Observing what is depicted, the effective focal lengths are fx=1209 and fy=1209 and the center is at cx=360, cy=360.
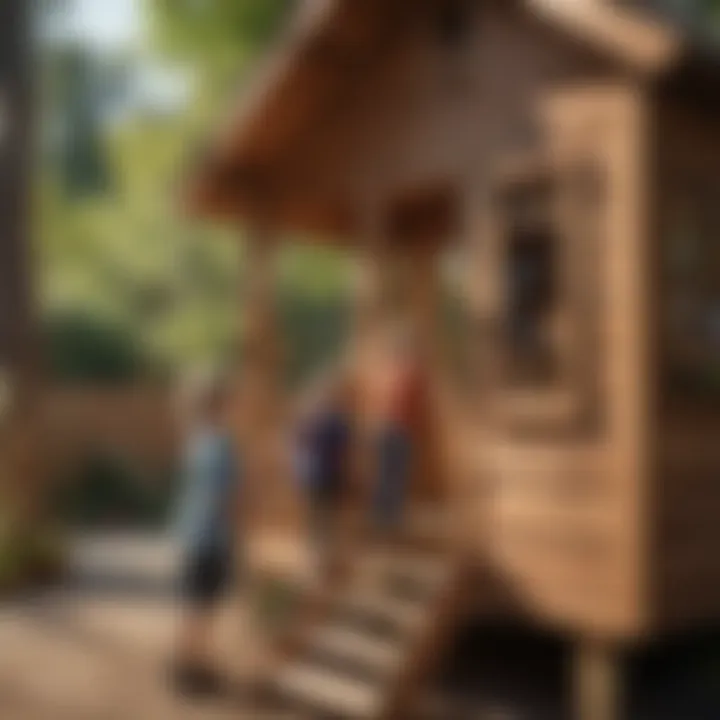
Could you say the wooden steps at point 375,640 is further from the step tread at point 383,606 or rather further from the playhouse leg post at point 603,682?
the playhouse leg post at point 603,682

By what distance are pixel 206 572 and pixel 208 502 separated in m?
0.45

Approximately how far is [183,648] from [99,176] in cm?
2437

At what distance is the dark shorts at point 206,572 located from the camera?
762cm

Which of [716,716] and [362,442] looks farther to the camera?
[362,442]

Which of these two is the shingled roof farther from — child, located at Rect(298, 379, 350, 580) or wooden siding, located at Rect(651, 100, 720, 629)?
child, located at Rect(298, 379, 350, 580)

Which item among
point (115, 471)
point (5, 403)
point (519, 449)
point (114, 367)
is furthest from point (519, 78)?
point (114, 367)

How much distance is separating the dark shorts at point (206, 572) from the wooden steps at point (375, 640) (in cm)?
65

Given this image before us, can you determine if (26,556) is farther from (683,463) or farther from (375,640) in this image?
(683,463)

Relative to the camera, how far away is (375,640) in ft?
24.7

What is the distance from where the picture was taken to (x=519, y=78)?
7.56m

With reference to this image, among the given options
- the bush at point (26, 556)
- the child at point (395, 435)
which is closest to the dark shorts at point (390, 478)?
the child at point (395, 435)

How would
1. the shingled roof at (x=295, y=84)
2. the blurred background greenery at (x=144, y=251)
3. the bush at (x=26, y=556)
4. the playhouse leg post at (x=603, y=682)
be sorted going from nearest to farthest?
the playhouse leg post at (x=603, y=682), the shingled roof at (x=295, y=84), the bush at (x=26, y=556), the blurred background greenery at (x=144, y=251)

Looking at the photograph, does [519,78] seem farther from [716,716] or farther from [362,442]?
[716,716]

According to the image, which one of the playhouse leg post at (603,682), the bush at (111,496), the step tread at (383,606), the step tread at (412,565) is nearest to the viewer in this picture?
the playhouse leg post at (603,682)
